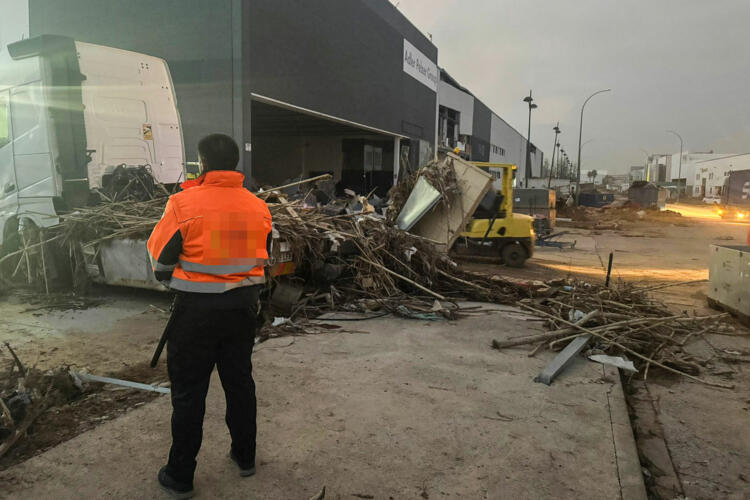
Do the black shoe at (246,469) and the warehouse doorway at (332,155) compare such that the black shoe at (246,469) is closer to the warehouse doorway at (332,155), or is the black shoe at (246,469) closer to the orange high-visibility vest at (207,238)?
the orange high-visibility vest at (207,238)

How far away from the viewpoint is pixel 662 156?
5300 inches

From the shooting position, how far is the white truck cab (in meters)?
7.05

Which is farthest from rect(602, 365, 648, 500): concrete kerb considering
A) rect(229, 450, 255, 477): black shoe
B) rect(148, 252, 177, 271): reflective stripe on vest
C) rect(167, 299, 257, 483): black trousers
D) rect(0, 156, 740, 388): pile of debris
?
rect(148, 252, 177, 271): reflective stripe on vest

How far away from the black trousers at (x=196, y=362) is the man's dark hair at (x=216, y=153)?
2.48 feet

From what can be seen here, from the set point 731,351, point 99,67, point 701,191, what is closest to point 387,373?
point 731,351

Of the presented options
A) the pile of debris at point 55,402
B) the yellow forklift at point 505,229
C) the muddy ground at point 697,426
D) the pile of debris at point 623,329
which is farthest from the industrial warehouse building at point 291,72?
the pile of debris at point 55,402

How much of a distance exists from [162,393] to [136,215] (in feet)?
12.6

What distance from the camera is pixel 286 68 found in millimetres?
15891

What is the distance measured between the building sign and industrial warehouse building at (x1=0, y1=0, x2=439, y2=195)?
0.53ft

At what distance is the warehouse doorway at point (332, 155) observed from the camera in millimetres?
26438

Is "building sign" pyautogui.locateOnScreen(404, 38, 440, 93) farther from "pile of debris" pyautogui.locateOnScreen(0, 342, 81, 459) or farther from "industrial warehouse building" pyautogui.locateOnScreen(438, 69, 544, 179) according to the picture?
"pile of debris" pyautogui.locateOnScreen(0, 342, 81, 459)

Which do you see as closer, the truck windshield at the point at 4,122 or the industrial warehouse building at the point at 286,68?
the truck windshield at the point at 4,122

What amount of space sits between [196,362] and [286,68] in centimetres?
1467

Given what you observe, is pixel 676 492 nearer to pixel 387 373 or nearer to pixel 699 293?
pixel 387 373
